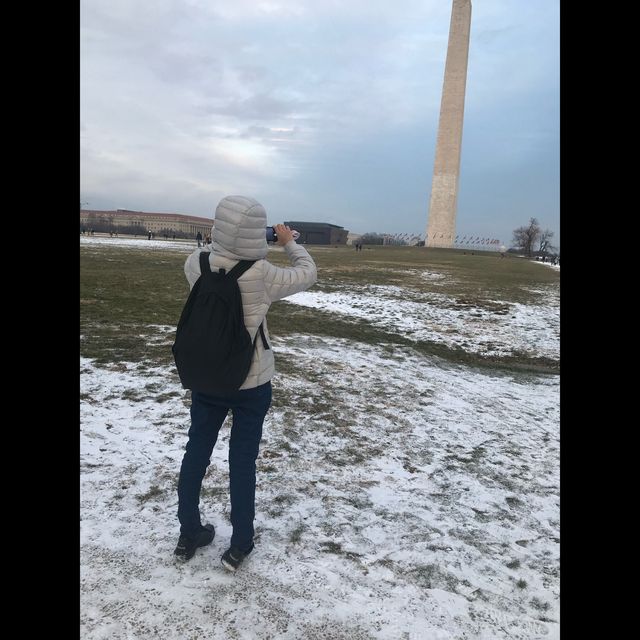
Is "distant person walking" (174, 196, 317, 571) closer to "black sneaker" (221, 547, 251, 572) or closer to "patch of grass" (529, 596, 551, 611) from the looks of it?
"black sneaker" (221, 547, 251, 572)

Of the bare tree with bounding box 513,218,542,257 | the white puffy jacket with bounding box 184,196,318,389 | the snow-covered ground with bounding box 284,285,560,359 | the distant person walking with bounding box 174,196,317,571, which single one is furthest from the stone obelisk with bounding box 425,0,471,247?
the white puffy jacket with bounding box 184,196,318,389

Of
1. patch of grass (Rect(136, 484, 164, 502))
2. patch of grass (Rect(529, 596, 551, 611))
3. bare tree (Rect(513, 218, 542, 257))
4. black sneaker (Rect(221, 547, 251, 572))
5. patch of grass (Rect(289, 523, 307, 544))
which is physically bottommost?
patch of grass (Rect(529, 596, 551, 611))

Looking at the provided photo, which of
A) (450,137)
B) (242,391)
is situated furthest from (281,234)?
(450,137)

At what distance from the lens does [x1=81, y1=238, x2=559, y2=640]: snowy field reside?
2166 mm

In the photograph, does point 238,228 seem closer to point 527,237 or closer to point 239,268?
point 239,268

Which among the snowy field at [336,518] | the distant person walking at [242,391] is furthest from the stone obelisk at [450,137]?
the distant person walking at [242,391]

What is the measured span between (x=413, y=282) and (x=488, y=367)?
35.5 feet

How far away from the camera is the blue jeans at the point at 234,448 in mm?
2342

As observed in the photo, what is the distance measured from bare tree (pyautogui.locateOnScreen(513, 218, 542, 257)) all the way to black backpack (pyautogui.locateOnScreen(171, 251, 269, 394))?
70874mm

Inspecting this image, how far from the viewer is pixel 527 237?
6925 centimetres

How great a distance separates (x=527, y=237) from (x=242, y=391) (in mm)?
75551

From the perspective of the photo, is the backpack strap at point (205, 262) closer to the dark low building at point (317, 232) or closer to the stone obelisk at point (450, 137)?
the stone obelisk at point (450, 137)
